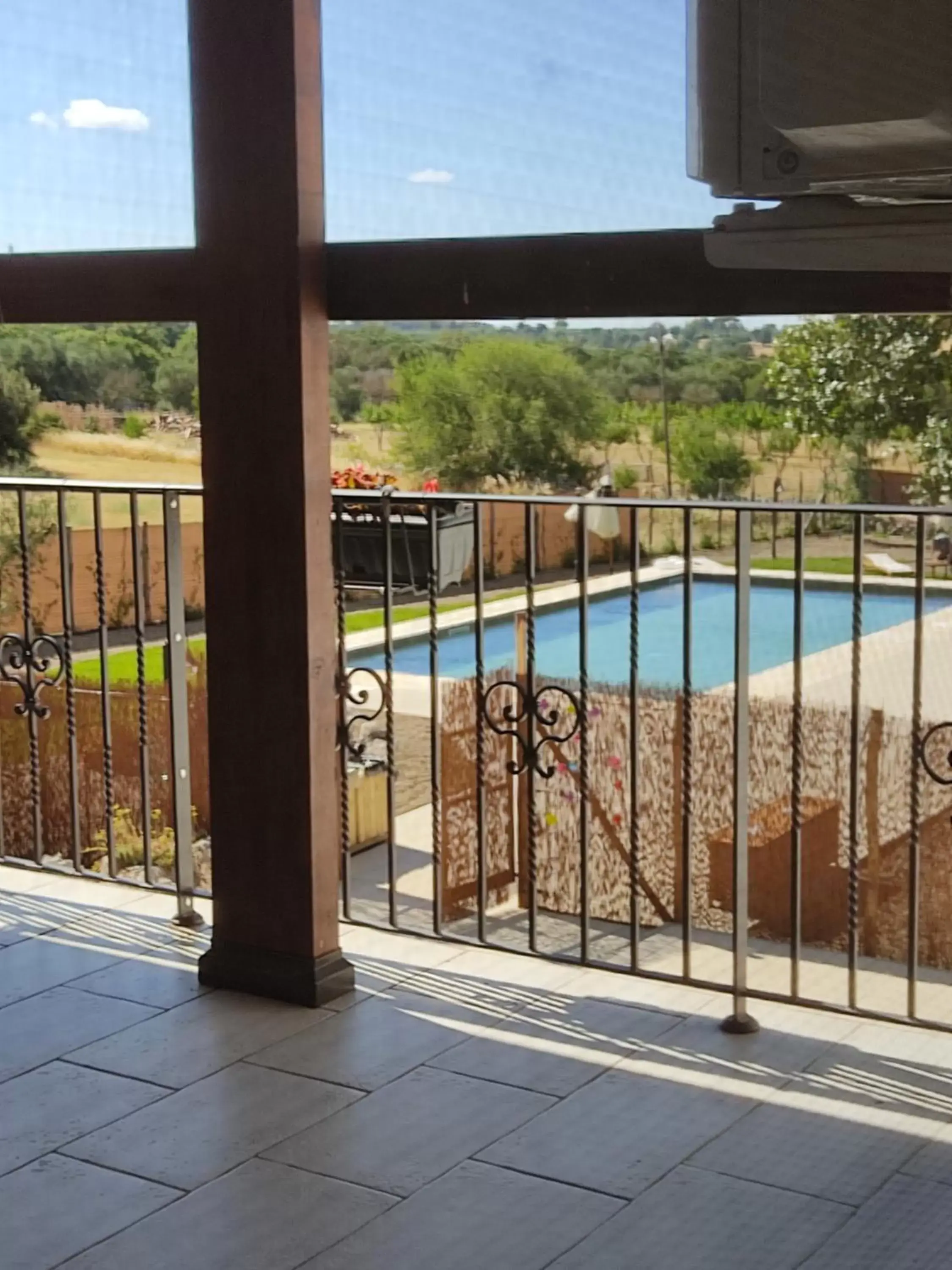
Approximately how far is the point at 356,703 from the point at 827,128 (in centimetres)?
221

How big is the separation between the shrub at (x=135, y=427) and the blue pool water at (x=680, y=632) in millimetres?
819

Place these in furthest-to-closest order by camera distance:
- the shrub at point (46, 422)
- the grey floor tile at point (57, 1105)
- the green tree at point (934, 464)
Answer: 1. the shrub at point (46, 422)
2. the green tree at point (934, 464)
3. the grey floor tile at point (57, 1105)

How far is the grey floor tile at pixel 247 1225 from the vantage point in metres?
1.96

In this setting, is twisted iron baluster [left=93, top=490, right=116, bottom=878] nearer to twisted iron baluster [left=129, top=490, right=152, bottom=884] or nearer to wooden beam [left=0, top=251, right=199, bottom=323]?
twisted iron baluster [left=129, top=490, right=152, bottom=884]

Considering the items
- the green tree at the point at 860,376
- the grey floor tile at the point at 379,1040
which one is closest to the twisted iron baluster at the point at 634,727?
the grey floor tile at the point at 379,1040

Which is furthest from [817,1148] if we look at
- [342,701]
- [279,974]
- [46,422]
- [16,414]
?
[16,414]

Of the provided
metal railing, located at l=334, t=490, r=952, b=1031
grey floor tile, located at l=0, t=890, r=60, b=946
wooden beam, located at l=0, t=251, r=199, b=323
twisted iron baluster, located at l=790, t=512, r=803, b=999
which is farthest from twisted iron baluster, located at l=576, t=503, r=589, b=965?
grey floor tile, located at l=0, t=890, r=60, b=946

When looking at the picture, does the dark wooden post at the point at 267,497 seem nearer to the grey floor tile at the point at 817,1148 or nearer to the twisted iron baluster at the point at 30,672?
the twisted iron baluster at the point at 30,672

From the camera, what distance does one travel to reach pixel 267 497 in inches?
109

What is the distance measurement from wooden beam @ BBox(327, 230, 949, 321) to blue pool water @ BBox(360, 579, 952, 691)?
55cm

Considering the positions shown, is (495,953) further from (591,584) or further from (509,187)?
(509,187)

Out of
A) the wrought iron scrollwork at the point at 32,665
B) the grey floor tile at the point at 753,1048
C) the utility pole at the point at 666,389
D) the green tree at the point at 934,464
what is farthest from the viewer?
the green tree at the point at 934,464

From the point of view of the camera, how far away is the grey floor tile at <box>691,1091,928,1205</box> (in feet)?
7.02

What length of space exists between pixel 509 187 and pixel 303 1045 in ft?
5.24
